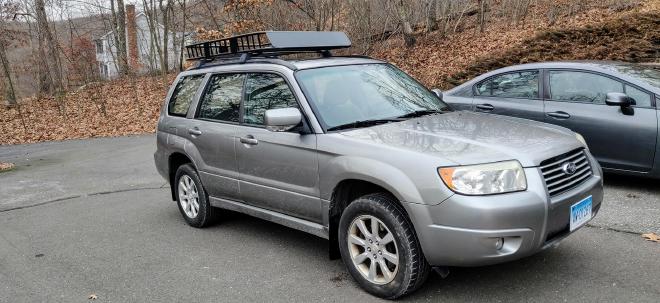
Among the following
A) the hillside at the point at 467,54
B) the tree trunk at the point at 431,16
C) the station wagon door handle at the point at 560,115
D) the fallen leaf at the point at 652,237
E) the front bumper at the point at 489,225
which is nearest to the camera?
the front bumper at the point at 489,225

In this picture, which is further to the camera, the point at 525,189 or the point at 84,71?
the point at 84,71

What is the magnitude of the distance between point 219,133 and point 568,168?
3022mm

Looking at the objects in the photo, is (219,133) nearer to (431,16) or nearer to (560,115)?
(560,115)

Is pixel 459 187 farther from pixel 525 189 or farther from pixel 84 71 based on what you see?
pixel 84 71

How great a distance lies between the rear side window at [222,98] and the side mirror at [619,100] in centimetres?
385

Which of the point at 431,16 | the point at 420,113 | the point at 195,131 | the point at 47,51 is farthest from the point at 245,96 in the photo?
the point at 47,51

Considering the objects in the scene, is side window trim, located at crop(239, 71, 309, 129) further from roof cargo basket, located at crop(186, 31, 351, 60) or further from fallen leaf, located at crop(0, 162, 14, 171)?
fallen leaf, located at crop(0, 162, 14, 171)

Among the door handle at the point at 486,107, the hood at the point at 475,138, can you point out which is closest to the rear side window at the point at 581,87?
the door handle at the point at 486,107

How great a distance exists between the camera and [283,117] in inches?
159

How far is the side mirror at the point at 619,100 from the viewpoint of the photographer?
5.71 meters

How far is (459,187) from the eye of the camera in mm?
3297

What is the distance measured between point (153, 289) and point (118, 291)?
0.27 meters

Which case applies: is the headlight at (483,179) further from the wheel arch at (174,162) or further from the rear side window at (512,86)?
the rear side window at (512,86)

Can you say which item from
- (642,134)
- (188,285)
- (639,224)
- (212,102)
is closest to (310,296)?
(188,285)
